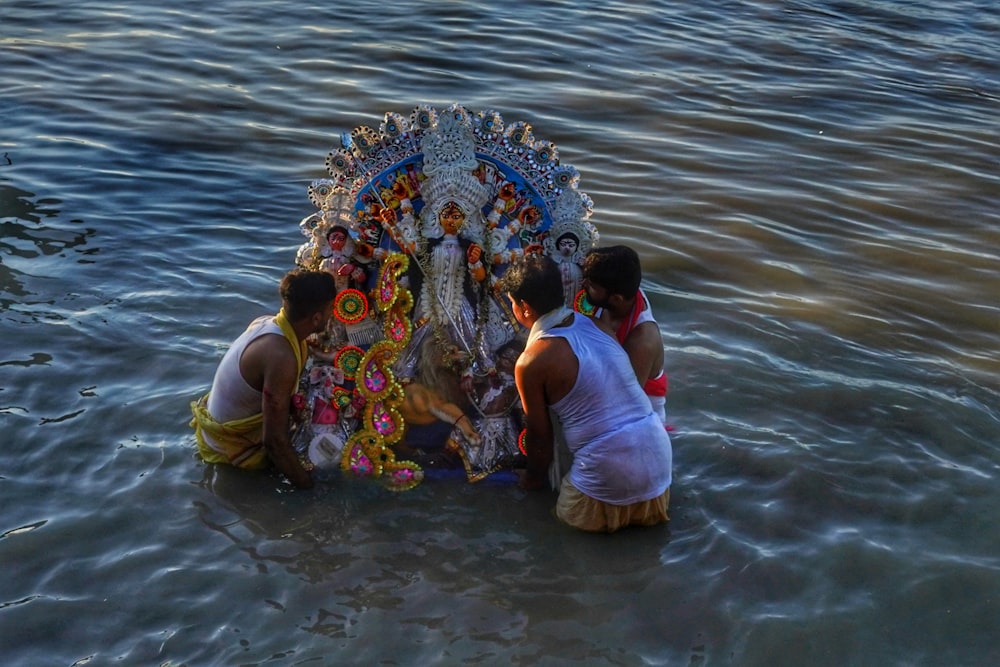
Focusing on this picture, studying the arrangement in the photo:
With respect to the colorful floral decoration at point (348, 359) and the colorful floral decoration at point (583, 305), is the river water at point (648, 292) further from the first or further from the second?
the colorful floral decoration at point (583, 305)

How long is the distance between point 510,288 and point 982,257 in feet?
17.0

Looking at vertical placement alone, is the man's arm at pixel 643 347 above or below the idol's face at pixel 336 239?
below

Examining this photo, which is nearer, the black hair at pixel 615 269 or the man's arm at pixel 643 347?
the black hair at pixel 615 269

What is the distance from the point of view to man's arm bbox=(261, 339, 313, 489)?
5.04 metres

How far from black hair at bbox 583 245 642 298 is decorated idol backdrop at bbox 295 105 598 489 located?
16.9 inches

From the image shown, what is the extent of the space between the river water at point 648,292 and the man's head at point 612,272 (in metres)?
1.08

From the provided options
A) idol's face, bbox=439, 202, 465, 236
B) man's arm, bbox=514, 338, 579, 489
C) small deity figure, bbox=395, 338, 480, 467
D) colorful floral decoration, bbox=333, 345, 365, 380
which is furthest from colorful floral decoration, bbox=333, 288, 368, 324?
man's arm, bbox=514, 338, 579, 489

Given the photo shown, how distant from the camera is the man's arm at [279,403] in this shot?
5039mm

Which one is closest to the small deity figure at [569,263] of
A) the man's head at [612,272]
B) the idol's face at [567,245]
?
the idol's face at [567,245]

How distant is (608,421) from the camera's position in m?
A: 4.89

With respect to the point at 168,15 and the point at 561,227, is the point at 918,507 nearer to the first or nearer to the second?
the point at 561,227

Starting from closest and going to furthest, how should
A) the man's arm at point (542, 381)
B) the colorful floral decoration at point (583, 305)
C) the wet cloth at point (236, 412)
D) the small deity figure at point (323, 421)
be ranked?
the man's arm at point (542, 381)
the wet cloth at point (236, 412)
the colorful floral decoration at point (583, 305)
the small deity figure at point (323, 421)

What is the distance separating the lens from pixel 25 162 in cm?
982

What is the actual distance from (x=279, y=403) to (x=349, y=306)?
2.10 feet
